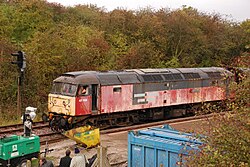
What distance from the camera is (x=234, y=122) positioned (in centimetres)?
639

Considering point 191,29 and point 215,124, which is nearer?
point 215,124

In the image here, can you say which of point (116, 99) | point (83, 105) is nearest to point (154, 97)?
point (116, 99)

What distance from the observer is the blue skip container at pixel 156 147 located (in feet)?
31.4

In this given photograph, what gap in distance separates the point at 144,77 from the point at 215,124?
42.4 feet

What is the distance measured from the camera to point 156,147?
9.91 meters

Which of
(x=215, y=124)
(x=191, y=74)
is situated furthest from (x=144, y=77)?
(x=215, y=124)

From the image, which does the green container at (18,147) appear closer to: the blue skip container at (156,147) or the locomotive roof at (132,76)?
the blue skip container at (156,147)

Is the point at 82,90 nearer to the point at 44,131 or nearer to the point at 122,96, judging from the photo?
the point at 122,96

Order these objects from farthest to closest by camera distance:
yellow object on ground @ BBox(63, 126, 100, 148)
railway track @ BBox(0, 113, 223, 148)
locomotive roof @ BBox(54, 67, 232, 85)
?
1. locomotive roof @ BBox(54, 67, 232, 85)
2. railway track @ BBox(0, 113, 223, 148)
3. yellow object on ground @ BBox(63, 126, 100, 148)

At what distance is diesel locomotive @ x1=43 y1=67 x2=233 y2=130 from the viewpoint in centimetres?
1731

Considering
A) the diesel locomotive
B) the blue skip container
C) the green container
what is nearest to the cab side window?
the diesel locomotive

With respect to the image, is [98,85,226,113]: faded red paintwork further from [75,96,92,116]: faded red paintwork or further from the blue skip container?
the blue skip container

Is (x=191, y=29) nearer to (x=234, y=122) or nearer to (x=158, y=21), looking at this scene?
(x=158, y=21)

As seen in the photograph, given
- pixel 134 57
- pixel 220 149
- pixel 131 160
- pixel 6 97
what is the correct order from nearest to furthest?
pixel 220 149, pixel 131 160, pixel 6 97, pixel 134 57
